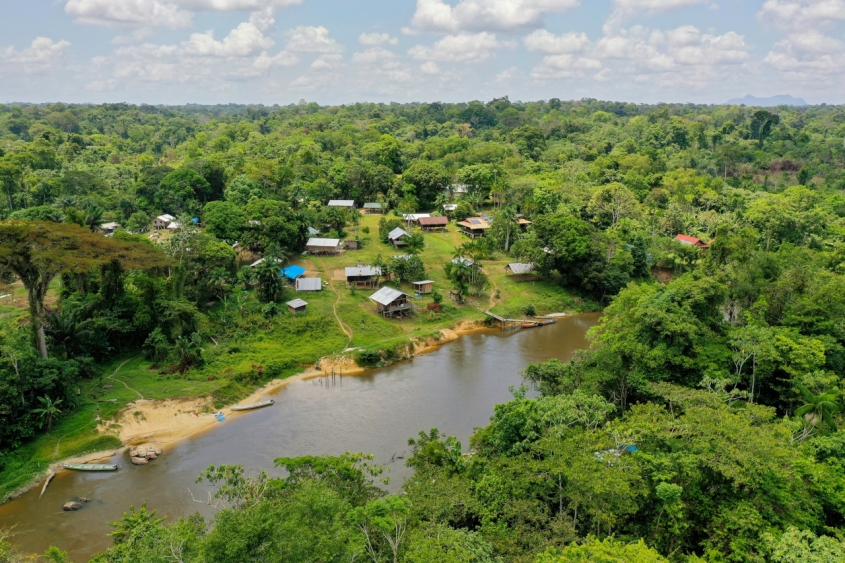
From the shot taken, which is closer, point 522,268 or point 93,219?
point 93,219

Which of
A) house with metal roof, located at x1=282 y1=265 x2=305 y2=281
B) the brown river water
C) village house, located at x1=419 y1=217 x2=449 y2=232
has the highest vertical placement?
village house, located at x1=419 y1=217 x2=449 y2=232

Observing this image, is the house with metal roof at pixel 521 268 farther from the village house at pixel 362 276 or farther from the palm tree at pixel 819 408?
the palm tree at pixel 819 408

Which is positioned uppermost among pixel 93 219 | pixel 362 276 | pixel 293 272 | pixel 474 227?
pixel 93 219

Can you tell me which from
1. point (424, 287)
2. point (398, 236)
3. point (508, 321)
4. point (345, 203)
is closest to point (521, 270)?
point (508, 321)

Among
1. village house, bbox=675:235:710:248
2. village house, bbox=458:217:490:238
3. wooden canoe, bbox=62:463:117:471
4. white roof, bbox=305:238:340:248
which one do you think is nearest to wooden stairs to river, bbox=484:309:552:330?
white roof, bbox=305:238:340:248

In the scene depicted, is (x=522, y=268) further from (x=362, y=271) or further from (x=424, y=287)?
(x=362, y=271)

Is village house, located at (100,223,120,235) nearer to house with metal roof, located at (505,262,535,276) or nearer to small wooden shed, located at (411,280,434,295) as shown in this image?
small wooden shed, located at (411,280,434,295)

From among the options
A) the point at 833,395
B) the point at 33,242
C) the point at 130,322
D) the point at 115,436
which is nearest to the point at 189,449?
the point at 115,436
